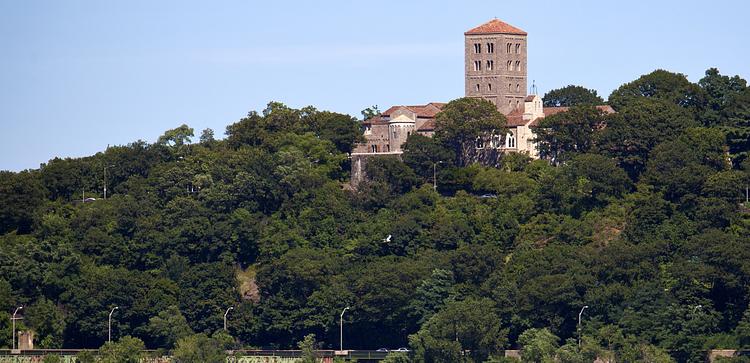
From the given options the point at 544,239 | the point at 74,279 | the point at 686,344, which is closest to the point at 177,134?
the point at 74,279

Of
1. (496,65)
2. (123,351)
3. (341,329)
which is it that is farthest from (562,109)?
(123,351)

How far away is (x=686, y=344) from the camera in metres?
110

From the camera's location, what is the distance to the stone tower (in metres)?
142

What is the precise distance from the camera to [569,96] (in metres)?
146

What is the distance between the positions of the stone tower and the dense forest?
196 inches

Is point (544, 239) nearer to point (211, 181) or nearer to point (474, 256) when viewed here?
point (474, 256)

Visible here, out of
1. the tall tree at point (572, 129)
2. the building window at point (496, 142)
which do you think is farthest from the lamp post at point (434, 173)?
the tall tree at point (572, 129)

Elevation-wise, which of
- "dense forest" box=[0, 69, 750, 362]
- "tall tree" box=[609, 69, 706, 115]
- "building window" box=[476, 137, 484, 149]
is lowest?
"dense forest" box=[0, 69, 750, 362]

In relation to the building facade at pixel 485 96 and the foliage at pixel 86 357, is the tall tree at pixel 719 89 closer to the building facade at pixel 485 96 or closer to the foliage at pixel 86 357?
the building facade at pixel 485 96

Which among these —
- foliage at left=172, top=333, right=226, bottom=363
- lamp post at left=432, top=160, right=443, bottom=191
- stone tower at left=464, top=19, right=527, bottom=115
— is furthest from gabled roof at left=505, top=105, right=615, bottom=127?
foliage at left=172, top=333, right=226, bottom=363

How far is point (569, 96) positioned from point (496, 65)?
20.3 ft

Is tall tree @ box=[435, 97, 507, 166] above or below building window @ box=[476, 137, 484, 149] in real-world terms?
above

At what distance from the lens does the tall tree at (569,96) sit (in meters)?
144

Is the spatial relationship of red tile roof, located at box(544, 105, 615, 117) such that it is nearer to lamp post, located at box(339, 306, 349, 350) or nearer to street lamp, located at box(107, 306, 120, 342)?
lamp post, located at box(339, 306, 349, 350)
